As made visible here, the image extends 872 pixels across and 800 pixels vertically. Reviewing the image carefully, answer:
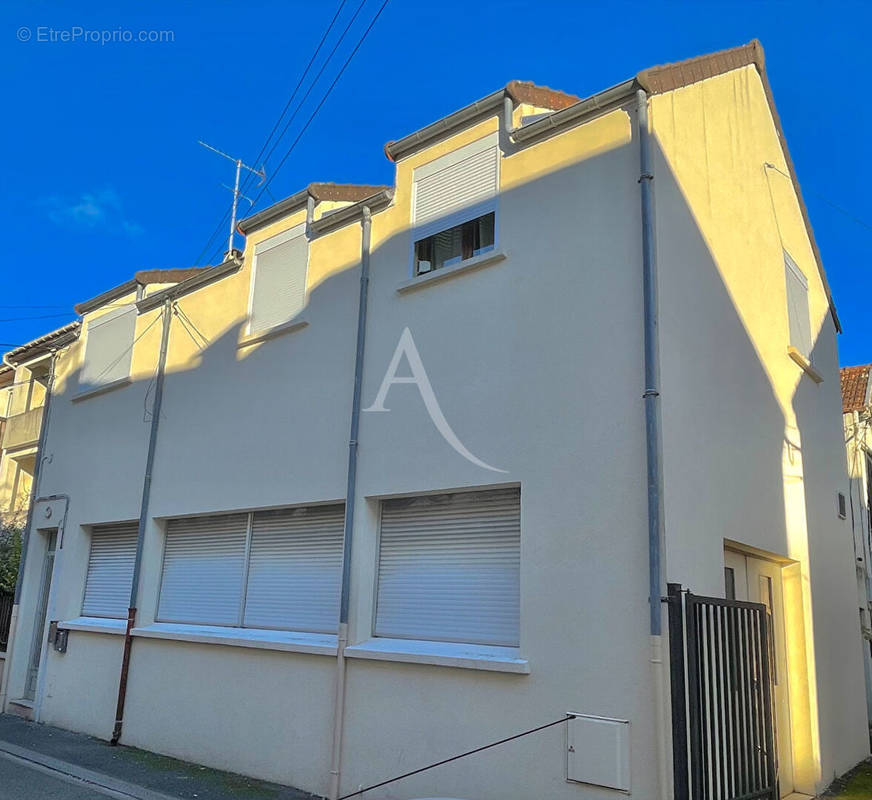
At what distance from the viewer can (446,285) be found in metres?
8.09

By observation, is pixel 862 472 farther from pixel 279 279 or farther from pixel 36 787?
pixel 36 787

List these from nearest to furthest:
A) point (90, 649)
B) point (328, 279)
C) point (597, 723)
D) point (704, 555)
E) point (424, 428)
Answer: point (597, 723)
point (704, 555)
point (424, 428)
point (328, 279)
point (90, 649)

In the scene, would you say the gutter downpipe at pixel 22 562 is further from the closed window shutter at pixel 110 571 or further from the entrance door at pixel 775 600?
the entrance door at pixel 775 600

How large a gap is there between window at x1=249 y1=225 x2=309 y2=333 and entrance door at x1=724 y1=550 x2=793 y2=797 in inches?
222

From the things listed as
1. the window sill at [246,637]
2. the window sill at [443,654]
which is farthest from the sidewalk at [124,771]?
the window sill at [443,654]

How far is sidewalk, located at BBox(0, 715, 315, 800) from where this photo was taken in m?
7.85

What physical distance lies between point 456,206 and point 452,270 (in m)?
0.77

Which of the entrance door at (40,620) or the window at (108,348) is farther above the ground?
the window at (108,348)

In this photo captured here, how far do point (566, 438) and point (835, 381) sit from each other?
6.70 m

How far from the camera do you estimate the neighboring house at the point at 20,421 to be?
17.5 meters

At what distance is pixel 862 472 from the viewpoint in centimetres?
1505

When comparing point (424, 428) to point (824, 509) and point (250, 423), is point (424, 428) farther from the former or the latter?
point (824, 509)

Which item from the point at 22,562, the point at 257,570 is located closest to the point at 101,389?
the point at 22,562

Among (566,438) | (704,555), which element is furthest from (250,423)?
(704,555)
